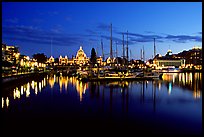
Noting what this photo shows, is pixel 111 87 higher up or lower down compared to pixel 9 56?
lower down

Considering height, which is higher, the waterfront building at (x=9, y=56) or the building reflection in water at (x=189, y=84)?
the waterfront building at (x=9, y=56)

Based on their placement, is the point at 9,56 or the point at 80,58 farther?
the point at 80,58


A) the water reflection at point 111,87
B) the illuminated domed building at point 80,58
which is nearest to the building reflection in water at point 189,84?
the water reflection at point 111,87

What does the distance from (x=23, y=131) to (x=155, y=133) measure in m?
3.75

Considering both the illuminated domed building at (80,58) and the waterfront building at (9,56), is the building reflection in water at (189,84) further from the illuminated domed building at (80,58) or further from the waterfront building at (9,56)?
the illuminated domed building at (80,58)

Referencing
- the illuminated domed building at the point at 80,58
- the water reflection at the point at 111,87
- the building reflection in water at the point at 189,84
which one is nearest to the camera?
the water reflection at the point at 111,87

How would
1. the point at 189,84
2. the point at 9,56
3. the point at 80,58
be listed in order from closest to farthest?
the point at 189,84 → the point at 9,56 → the point at 80,58

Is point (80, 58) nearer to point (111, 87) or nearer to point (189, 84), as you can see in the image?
point (189, 84)

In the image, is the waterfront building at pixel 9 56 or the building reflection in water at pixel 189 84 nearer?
the building reflection in water at pixel 189 84

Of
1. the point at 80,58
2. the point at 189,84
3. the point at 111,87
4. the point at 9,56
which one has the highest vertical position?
the point at 80,58

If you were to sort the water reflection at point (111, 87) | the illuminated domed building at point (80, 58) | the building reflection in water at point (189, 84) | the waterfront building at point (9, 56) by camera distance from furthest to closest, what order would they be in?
the illuminated domed building at point (80, 58) < the waterfront building at point (9, 56) < the building reflection in water at point (189, 84) < the water reflection at point (111, 87)

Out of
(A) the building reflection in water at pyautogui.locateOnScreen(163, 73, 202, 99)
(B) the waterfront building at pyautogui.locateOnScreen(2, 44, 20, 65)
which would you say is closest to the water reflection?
(A) the building reflection in water at pyautogui.locateOnScreen(163, 73, 202, 99)

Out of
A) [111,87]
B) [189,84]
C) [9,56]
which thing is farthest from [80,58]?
[111,87]

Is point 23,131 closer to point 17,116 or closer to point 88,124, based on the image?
point 88,124
